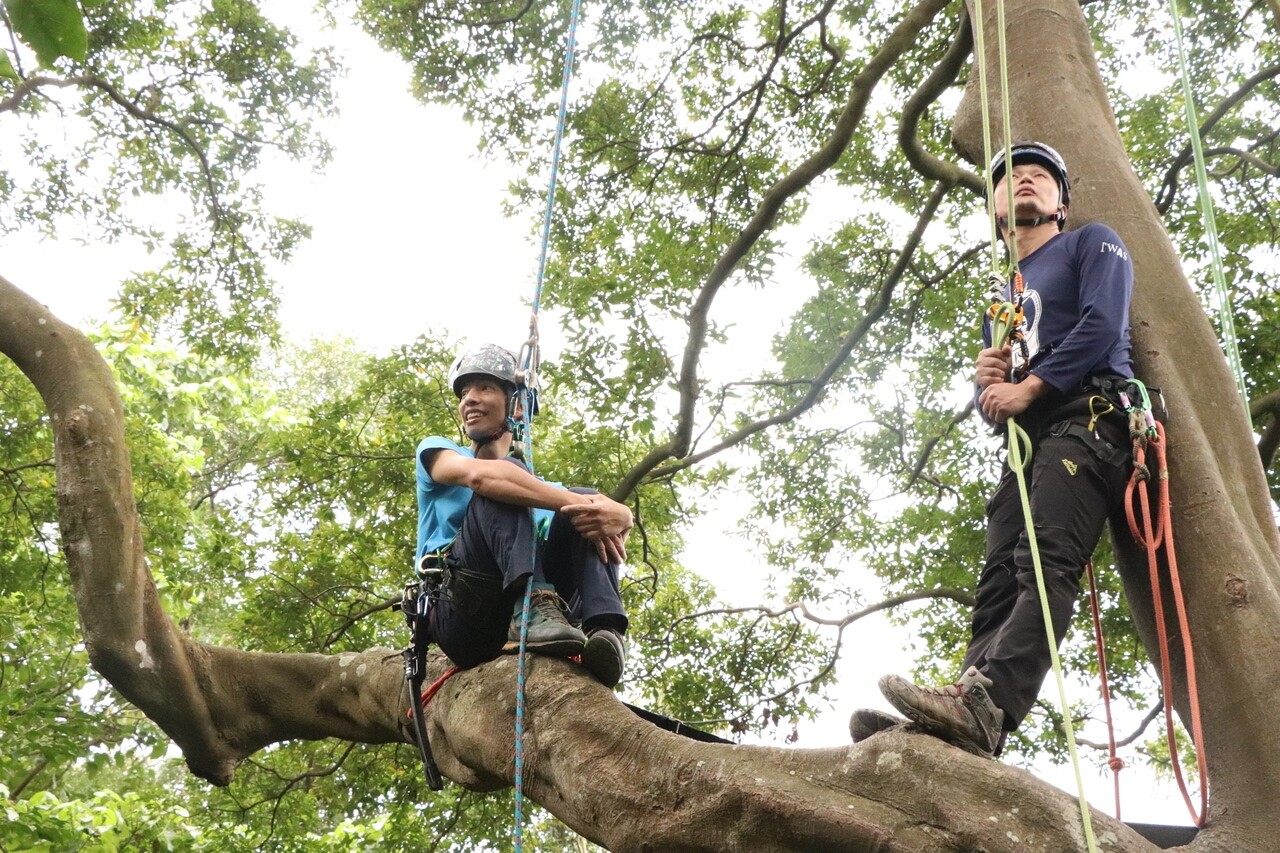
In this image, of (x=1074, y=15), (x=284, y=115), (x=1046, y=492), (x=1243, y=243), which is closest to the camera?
(x=1046, y=492)

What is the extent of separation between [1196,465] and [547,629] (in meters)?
1.67

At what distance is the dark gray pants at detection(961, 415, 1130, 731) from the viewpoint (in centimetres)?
227

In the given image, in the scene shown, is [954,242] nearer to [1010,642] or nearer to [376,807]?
[376,807]

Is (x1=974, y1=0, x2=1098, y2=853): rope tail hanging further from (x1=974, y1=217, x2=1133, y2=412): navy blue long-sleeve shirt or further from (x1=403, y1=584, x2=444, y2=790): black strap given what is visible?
(x1=403, y1=584, x2=444, y2=790): black strap

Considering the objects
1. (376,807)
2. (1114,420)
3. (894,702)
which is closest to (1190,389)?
(1114,420)

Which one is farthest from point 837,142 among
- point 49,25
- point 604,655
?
point 49,25

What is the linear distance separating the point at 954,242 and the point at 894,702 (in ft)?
19.9

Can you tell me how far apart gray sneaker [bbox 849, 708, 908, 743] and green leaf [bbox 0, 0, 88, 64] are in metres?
1.88

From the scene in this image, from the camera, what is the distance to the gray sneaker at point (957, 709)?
214 centimetres

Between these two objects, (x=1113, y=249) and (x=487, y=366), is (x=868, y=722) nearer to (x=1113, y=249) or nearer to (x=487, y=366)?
(x=1113, y=249)

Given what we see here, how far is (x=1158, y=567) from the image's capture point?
2473mm

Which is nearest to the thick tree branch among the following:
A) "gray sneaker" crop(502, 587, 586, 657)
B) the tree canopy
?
the tree canopy

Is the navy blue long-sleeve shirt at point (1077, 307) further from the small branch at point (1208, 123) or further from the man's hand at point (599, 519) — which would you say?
the small branch at point (1208, 123)

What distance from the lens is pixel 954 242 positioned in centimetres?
765
